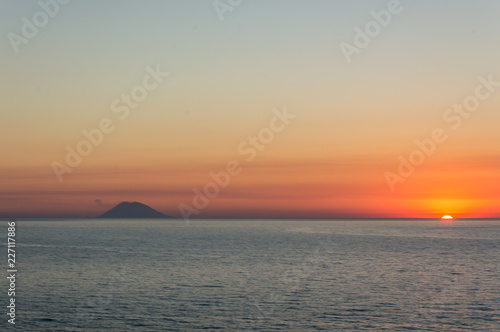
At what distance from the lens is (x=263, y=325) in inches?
2255

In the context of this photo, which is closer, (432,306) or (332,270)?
(432,306)

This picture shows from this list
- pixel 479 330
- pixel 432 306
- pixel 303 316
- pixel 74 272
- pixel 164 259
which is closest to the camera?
pixel 479 330

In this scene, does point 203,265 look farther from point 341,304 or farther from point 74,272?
point 341,304

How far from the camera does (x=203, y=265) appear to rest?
11531 cm

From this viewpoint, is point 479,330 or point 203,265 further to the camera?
point 203,265

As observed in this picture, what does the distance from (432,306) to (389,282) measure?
71.0ft

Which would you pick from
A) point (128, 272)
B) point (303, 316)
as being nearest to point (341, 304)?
Result: point (303, 316)

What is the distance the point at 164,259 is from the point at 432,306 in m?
78.2

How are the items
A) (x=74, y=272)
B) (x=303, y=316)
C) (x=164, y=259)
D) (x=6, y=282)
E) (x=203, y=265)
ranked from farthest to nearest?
(x=164, y=259) < (x=203, y=265) < (x=74, y=272) < (x=6, y=282) < (x=303, y=316)

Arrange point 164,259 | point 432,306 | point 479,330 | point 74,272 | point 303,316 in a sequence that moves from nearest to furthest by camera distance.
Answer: point 479,330, point 303,316, point 432,306, point 74,272, point 164,259

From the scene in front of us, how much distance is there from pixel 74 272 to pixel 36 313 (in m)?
39.7

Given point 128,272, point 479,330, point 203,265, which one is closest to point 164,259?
point 203,265

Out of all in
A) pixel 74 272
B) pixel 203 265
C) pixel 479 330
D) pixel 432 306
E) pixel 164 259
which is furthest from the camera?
pixel 164 259

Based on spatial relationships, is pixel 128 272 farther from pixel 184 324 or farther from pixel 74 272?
pixel 184 324
